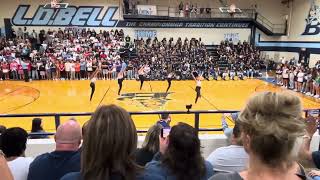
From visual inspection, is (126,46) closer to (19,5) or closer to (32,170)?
(19,5)

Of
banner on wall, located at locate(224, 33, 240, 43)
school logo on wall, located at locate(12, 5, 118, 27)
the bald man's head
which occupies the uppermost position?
school logo on wall, located at locate(12, 5, 118, 27)

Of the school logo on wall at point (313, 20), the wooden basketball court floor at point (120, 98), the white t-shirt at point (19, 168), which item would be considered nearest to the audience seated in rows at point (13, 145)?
the white t-shirt at point (19, 168)

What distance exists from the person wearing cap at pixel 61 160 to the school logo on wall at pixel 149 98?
415 inches

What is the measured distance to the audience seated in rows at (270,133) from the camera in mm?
1360

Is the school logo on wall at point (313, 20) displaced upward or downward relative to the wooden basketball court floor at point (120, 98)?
upward

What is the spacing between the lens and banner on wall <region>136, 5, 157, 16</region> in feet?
91.8

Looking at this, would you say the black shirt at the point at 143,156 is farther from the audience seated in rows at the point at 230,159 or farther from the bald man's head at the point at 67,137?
the bald man's head at the point at 67,137

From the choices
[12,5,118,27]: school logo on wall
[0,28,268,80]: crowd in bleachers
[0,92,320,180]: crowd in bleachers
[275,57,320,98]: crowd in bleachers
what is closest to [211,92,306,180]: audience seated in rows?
[0,92,320,180]: crowd in bleachers

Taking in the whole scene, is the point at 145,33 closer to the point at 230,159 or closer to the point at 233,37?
the point at 233,37

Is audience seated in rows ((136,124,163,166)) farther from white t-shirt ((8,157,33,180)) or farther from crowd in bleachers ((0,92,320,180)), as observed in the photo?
white t-shirt ((8,157,33,180))

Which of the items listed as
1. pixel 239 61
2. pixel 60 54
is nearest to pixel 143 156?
pixel 60 54

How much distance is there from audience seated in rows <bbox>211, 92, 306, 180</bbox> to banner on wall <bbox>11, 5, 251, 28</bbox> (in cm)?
2772

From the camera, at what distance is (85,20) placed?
28.1 m

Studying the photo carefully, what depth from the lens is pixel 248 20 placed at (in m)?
29.0
